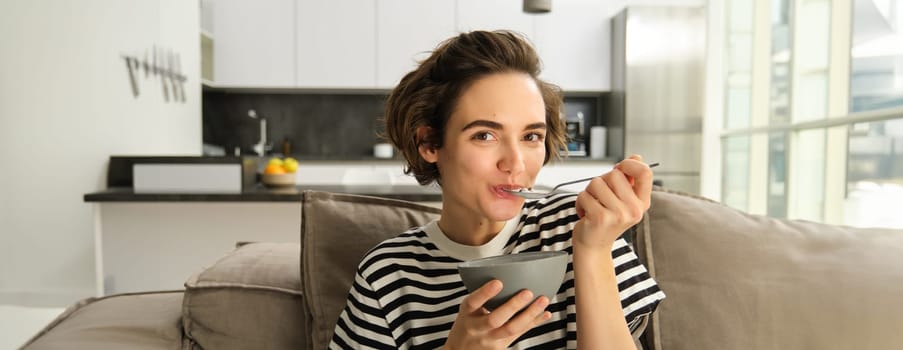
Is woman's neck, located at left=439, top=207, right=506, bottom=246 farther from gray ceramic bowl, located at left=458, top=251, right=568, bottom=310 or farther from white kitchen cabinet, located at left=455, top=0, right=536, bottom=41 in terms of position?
white kitchen cabinet, located at left=455, top=0, right=536, bottom=41

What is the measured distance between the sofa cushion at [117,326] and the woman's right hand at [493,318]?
0.66 meters

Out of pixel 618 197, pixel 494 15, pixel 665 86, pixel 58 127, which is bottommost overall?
pixel 618 197

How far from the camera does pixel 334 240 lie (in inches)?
48.8

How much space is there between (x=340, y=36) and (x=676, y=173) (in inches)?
106

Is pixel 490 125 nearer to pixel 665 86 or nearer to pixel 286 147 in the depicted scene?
pixel 665 86

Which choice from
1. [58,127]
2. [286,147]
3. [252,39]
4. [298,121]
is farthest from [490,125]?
[298,121]

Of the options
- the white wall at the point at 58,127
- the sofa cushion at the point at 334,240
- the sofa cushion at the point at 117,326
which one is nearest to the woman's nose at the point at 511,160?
the sofa cushion at the point at 334,240

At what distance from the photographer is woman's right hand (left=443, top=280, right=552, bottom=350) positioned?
0.73 meters

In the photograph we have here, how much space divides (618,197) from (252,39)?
4671 millimetres

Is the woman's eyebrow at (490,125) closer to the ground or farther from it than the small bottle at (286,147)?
farther from it

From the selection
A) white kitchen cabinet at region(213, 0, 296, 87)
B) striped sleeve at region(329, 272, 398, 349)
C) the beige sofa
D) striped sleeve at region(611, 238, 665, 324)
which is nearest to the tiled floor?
the beige sofa

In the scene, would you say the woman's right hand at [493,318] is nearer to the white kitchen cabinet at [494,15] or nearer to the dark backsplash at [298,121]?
the white kitchen cabinet at [494,15]

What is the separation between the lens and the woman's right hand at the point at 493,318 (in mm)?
727

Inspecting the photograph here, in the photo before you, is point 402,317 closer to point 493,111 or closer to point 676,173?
point 493,111
